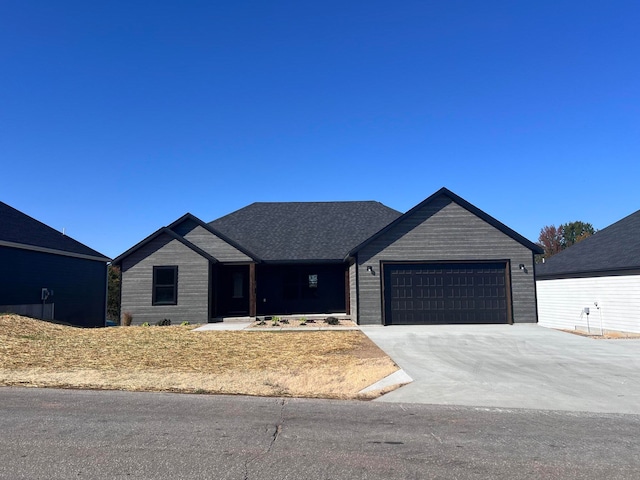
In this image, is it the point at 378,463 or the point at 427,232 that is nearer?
the point at 378,463

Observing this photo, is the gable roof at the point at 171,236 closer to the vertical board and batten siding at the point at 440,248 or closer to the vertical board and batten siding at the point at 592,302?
the vertical board and batten siding at the point at 440,248

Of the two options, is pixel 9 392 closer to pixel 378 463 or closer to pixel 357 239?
pixel 378 463

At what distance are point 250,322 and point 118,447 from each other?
16.5 m

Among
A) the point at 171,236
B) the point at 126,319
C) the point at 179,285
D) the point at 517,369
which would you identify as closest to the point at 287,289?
the point at 179,285

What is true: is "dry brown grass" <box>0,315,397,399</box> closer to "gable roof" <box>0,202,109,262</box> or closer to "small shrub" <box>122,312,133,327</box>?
"small shrub" <box>122,312,133,327</box>

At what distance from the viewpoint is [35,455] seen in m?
4.61

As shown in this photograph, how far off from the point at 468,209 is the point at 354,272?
20.1 ft

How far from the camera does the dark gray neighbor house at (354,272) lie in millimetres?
19484

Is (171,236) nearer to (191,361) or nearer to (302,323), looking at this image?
(302,323)

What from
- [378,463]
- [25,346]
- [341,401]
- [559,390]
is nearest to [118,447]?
[378,463]

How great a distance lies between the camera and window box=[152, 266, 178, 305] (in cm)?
2116

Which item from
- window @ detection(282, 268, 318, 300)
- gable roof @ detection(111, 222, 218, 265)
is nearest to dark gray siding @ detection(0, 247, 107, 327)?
gable roof @ detection(111, 222, 218, 265)

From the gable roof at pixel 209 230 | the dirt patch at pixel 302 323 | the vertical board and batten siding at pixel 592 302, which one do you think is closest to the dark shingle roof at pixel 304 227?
the gable roof at pixel 209 230

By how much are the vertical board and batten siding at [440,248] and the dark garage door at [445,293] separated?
394 mm
